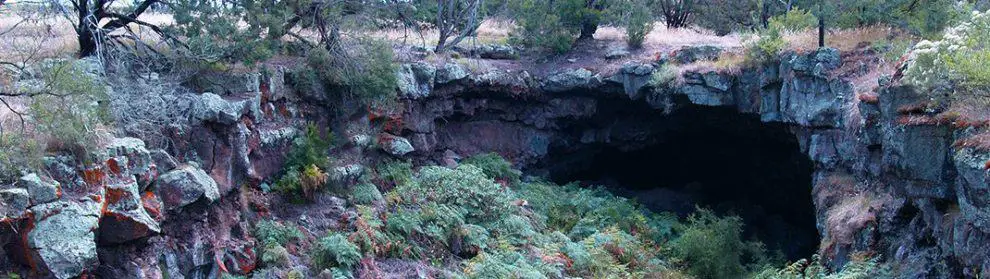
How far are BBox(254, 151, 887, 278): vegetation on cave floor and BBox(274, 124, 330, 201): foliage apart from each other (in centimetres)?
77

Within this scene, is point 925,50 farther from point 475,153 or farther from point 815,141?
point 475,153

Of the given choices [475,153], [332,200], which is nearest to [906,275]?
[332,200]

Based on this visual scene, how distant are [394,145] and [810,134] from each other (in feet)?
28.1

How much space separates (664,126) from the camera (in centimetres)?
2272

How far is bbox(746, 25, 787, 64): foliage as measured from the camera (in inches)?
690

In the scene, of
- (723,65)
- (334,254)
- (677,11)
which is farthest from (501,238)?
(677,11)

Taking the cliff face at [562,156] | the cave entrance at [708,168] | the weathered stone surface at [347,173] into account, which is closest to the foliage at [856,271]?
the cliff face at [562,156]

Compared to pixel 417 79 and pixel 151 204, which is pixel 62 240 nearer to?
pixel 151 204

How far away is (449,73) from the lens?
1992cm

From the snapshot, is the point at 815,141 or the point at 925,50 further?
the point at 815,141

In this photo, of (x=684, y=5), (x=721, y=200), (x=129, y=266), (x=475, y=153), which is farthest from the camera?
(x=684, y=5)

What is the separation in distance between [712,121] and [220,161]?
13.3m

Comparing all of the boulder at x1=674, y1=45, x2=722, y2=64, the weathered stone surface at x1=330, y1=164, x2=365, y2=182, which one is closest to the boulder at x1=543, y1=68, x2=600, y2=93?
the boulder at x1=674, y1=45, x2=722, y2=64

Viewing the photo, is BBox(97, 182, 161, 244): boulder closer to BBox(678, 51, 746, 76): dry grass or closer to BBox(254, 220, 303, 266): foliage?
BBox(254, 220, 303, 266): foliage
